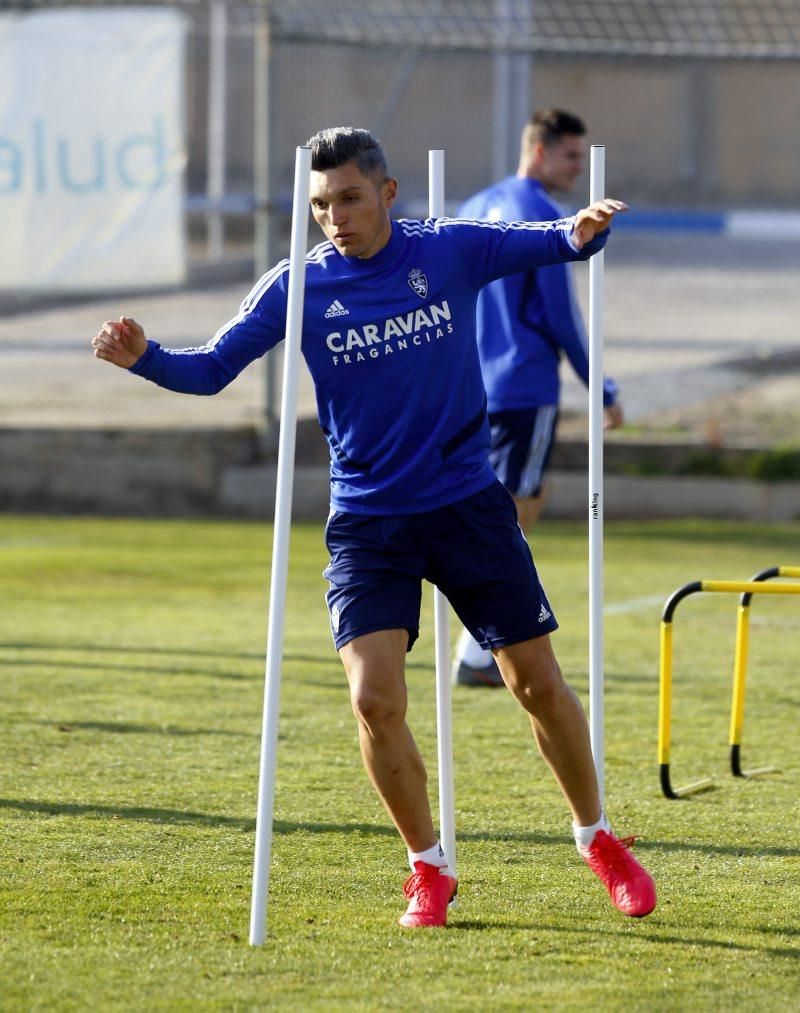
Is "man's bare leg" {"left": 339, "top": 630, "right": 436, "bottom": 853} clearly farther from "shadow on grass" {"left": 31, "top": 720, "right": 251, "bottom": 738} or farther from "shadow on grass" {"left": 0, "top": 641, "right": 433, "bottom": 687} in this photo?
"shadow on grass" {"left": 0, "top": 641, "right": 433, "bottom": 687}

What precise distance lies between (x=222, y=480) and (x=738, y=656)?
7415mm

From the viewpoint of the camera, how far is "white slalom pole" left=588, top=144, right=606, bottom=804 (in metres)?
4.93

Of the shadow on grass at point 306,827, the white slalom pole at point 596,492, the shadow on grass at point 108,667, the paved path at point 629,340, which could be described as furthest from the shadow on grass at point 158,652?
the paved path at point 629,340

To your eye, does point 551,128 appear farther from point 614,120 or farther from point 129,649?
point 614,120

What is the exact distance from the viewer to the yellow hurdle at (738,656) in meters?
5.56

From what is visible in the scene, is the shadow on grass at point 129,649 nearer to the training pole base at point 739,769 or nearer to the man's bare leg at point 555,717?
the training pole base at point 739,769

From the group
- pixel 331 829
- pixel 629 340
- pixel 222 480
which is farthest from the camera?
pixel 629 340

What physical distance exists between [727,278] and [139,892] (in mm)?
19545

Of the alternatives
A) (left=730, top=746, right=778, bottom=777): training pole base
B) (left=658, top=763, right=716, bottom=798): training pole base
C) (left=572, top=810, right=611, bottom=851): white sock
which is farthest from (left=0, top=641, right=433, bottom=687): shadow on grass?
(left=572, top=810, right=611, bottom=851): white sock

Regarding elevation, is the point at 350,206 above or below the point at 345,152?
below

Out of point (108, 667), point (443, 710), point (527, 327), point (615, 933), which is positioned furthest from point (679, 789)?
point (108, 667)

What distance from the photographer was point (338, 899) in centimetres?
475

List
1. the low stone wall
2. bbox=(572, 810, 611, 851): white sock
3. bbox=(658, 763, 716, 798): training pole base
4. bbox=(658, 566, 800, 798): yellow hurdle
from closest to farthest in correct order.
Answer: bbox=(572, 810, 611, 851): white sock
bbox=(658, 566, 800, 798): yellow hurdle
bbox=(658, 763, 716, 798): training pole base
the low stone wall

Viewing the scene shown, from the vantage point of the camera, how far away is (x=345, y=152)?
441cm
